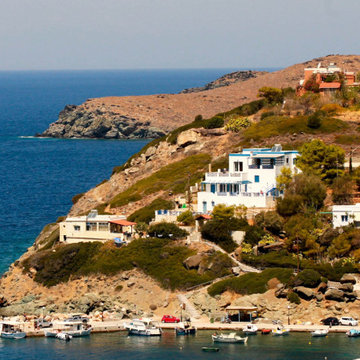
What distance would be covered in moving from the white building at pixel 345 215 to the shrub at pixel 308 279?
8.48 metres

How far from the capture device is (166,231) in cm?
9844

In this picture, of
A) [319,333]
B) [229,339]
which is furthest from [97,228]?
[319,333]

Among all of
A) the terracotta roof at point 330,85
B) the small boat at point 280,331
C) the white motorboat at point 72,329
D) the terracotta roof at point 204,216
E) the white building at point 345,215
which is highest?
the terracotta roof at point 330,85

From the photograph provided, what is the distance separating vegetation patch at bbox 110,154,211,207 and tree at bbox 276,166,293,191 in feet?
36.1

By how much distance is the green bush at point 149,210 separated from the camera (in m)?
103

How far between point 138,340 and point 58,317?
9.85 meters

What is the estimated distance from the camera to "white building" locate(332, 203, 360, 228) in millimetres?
94312

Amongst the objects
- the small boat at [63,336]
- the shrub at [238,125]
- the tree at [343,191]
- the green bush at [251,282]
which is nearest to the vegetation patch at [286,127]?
the shrub at [238,125]

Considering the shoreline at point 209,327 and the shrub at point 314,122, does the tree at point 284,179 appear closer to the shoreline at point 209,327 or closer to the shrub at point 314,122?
A: the shrub at point 314,122

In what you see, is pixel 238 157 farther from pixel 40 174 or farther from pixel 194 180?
pixel 40 174

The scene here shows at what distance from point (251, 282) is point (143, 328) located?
9.18 metres

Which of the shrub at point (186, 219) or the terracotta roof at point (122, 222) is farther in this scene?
the terracotta roof at point (122, 222)

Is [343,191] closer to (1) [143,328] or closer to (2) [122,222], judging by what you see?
(2) [122,222]

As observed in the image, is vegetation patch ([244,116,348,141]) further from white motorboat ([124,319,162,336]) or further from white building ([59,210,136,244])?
white motorboat ([124,319,162,336])
